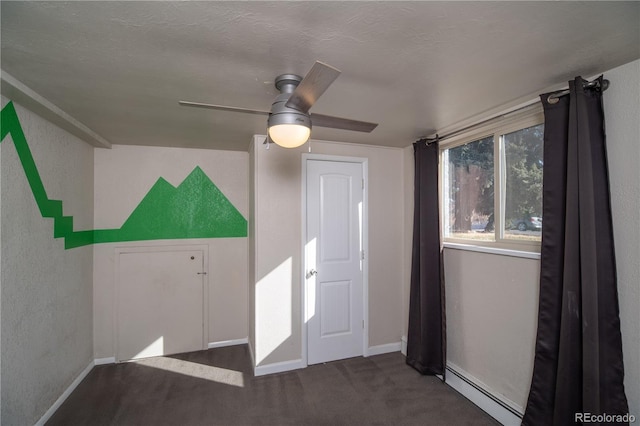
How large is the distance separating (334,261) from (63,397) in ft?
8.41

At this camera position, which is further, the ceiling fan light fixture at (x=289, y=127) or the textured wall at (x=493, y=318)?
the textured wall at (x=493, y=318)

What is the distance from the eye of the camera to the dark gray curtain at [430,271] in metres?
2.65

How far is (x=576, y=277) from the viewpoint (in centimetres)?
160

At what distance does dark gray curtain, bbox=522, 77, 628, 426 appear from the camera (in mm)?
1498

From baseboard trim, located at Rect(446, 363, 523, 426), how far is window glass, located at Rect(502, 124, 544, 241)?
121 cm

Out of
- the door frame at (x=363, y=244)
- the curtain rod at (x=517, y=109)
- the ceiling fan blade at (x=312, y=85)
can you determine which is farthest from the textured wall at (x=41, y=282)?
the curtain rod at (x=517, y=109)

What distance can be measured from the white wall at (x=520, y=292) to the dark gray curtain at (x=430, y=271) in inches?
3.8

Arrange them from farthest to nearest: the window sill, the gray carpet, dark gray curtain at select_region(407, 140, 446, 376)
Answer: dark gray curtain at select_region(407, 140, 446, 376) → the gray carpet → the window sill

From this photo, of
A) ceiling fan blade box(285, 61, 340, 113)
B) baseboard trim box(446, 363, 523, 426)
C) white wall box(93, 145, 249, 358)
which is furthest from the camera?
white wall box(93, 145, 249, 358)

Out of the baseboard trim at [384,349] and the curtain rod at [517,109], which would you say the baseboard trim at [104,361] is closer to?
the baseboard trim at [384,349]

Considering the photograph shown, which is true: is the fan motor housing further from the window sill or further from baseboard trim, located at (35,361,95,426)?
baseboard trim, located at (35,361,95,426)

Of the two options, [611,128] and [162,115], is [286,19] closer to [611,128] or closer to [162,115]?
[162,115]

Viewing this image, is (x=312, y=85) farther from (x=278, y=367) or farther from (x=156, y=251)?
(x=156, y=251)

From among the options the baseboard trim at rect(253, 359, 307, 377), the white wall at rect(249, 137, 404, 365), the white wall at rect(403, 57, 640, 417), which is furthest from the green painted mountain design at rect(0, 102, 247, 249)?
the white wall at rect(403, 57, 640, 417)
